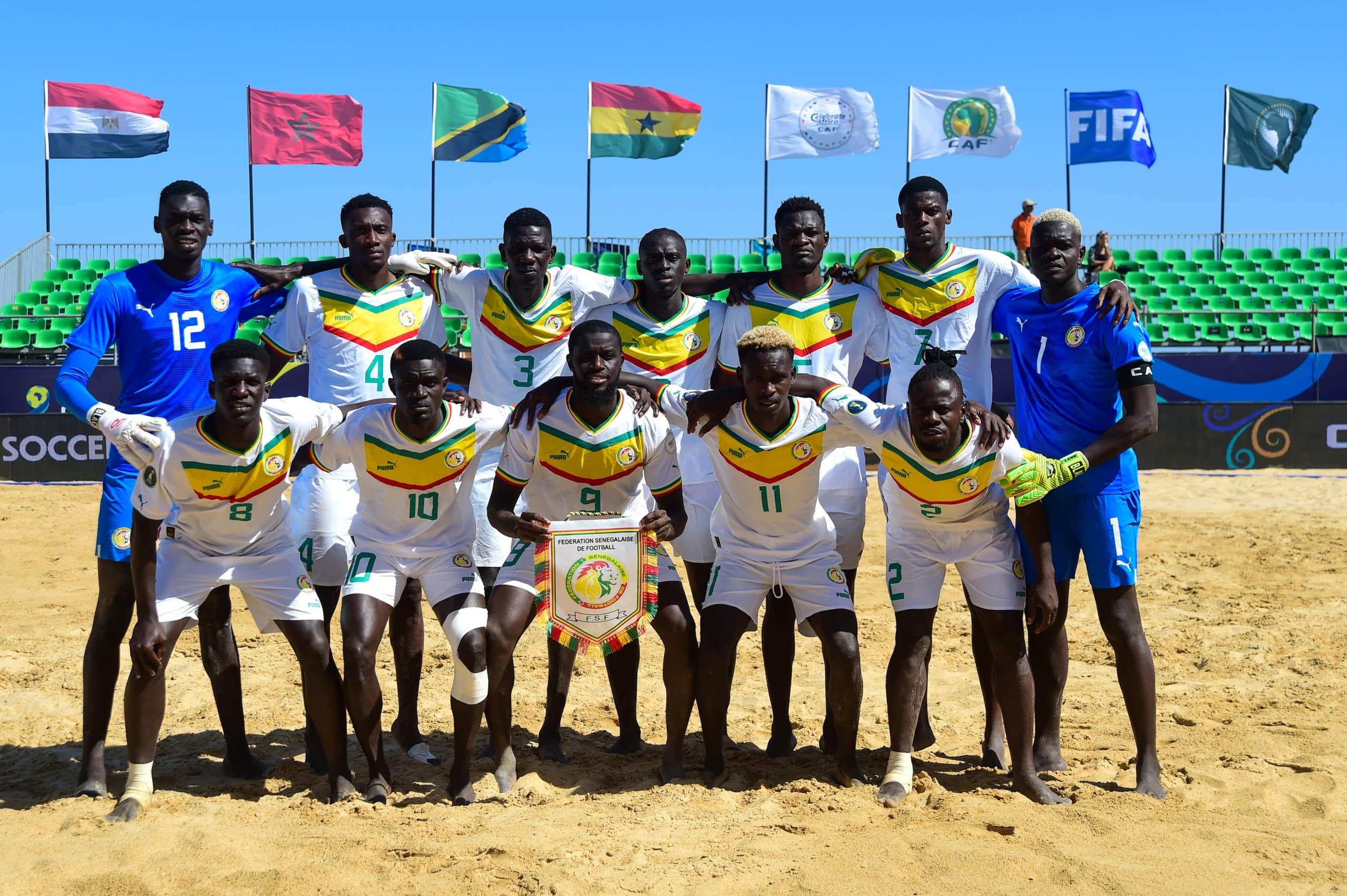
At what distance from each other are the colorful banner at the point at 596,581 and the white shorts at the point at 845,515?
3.24 feet

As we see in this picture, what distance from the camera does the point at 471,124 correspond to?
26719 millimetres

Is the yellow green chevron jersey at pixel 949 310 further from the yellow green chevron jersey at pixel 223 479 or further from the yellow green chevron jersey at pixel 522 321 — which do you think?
the yellow green chevron jersey at pixel 223 479

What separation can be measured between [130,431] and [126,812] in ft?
5.40

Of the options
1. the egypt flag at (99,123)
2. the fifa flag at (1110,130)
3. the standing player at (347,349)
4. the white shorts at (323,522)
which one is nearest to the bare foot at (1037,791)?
the standing player at (347,349)

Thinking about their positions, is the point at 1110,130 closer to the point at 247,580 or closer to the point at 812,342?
the point at 812,342

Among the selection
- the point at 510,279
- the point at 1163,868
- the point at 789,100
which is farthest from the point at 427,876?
the point at 789,100

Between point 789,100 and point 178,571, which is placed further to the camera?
point 789,100

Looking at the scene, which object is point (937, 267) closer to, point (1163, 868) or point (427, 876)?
point (1163, 868)

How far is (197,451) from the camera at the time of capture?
16.9ft

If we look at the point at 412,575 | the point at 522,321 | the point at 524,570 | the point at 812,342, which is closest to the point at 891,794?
the point at 524,570

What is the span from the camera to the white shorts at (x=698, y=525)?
5.99 metres

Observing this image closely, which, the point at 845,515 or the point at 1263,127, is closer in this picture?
the point at 845,515

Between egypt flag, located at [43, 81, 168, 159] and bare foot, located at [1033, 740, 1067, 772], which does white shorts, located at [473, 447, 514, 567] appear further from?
egypt flag, located at [43, 81, 168, 159]

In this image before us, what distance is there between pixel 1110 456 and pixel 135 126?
26.0 meters
